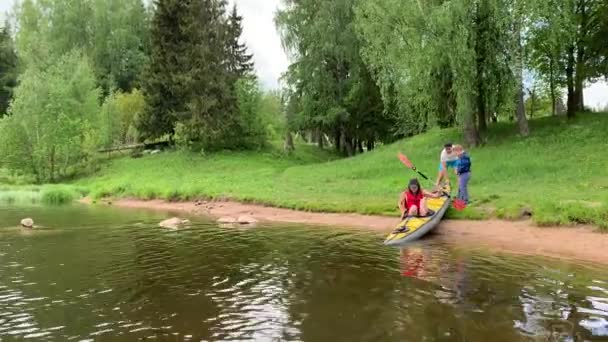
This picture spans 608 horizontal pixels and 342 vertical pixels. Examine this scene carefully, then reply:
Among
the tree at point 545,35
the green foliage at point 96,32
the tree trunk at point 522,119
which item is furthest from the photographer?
the green foliage at point 96,32

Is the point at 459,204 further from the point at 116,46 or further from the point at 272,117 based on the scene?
the point at 116,46

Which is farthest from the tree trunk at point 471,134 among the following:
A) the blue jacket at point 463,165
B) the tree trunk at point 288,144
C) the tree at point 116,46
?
the tree at point 116,46

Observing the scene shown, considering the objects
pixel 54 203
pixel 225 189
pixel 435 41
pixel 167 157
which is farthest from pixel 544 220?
pixel 167 157

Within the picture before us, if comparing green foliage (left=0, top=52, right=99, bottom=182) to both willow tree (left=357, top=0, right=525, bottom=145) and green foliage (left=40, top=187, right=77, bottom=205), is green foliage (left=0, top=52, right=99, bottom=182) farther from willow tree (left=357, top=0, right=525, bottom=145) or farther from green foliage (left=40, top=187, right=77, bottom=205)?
willow tree (left=357, top=0, right=525, bottom=145)

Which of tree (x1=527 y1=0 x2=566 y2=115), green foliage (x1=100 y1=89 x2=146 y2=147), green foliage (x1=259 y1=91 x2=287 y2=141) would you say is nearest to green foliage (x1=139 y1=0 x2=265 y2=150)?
green foliage (x1=259 y1=91 x2=287 y2=141)

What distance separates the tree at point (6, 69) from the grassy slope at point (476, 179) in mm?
28521

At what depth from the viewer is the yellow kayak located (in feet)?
47.2

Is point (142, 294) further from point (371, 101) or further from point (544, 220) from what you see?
point (371, 101)

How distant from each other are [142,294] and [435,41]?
20.7 metres

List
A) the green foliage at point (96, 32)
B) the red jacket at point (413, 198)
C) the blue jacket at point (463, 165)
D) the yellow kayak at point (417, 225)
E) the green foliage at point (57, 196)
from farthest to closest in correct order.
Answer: the green foliage at point (96, 32), the green foliage at point (57, 196), the blue jacket at point (463, 165), the red jacket at point (413, 198), the yellow kayak at point (417, 225)

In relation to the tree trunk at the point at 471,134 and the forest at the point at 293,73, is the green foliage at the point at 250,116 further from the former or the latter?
the tree trunk at the point at 471,134

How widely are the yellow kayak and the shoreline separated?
17.7 inches

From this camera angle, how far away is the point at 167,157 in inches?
1750

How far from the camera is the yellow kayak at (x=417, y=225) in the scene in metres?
14.4
